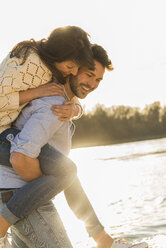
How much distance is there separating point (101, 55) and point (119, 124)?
1971 inches

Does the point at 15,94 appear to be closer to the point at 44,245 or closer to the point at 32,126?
the point at 32,126

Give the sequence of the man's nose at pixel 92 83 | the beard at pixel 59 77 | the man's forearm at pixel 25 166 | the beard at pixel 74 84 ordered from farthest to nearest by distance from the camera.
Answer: the man's nose at pixel 92 83 → the beard at pixel 74 84 → the beard at pixel 59 77 → the man's forearm at pixel 25 166

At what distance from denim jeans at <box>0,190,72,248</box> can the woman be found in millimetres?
192

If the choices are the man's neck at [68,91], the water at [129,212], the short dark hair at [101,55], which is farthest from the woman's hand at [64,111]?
the water at [129,212]

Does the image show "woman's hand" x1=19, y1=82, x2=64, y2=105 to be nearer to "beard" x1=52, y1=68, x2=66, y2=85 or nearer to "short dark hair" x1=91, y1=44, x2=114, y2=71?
"beard" x1=52, y1=68, x2=66, y2=85

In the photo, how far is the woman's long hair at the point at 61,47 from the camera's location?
2207mm

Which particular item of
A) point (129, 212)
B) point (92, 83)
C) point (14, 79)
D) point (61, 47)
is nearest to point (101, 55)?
point (92, 83)

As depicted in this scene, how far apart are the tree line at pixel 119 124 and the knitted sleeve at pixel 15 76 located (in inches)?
1873

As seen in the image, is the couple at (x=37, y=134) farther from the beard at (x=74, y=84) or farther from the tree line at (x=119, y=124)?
the tree line at (x=119, y=124)

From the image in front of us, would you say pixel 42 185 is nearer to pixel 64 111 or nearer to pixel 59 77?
pixel 64 111

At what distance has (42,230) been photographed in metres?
2.28

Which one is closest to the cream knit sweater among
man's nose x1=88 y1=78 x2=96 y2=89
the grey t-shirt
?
the grey t-shirt

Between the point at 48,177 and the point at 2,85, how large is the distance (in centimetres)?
67

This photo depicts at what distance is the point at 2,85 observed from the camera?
2.20m
